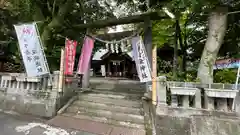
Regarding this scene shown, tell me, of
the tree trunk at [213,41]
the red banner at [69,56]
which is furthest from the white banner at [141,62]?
the red banner at [69,56]

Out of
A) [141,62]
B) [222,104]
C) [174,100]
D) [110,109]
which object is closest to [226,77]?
[222,104]

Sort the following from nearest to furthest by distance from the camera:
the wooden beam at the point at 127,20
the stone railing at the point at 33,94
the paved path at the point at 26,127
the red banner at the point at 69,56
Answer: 1. the paved path at the point at 26,127
2. the stone railing at the point at 33,94
3. the red banner at the point at 69,56
4. the wooden beam at the point at 127,20

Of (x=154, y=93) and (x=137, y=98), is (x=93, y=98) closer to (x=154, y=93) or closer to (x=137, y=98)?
(x=137, y=98)

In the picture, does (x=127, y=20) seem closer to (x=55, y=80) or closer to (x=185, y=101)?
(x=55, y=80)

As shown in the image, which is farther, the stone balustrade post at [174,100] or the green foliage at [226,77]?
the green foliage at [226,77]

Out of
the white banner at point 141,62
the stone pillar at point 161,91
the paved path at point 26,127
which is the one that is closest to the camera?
the stone pillar at point 161,91

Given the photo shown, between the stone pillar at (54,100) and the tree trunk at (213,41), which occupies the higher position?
the tree trunk at (213,41)

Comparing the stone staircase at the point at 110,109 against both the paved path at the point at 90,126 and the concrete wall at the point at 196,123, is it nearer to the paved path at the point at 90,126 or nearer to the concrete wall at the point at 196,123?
the paved path at the point at 90,126

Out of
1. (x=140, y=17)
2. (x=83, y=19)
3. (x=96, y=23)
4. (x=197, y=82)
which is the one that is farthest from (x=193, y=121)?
(x=83, y=19)

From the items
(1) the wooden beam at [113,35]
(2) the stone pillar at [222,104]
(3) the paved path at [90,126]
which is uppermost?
(1) the wooden beam at [113,35]

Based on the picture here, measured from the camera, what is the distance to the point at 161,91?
16.1ft

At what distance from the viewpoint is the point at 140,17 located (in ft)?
24.2

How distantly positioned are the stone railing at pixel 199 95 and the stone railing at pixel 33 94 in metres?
3.71

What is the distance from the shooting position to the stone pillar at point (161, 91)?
484 centimetres
